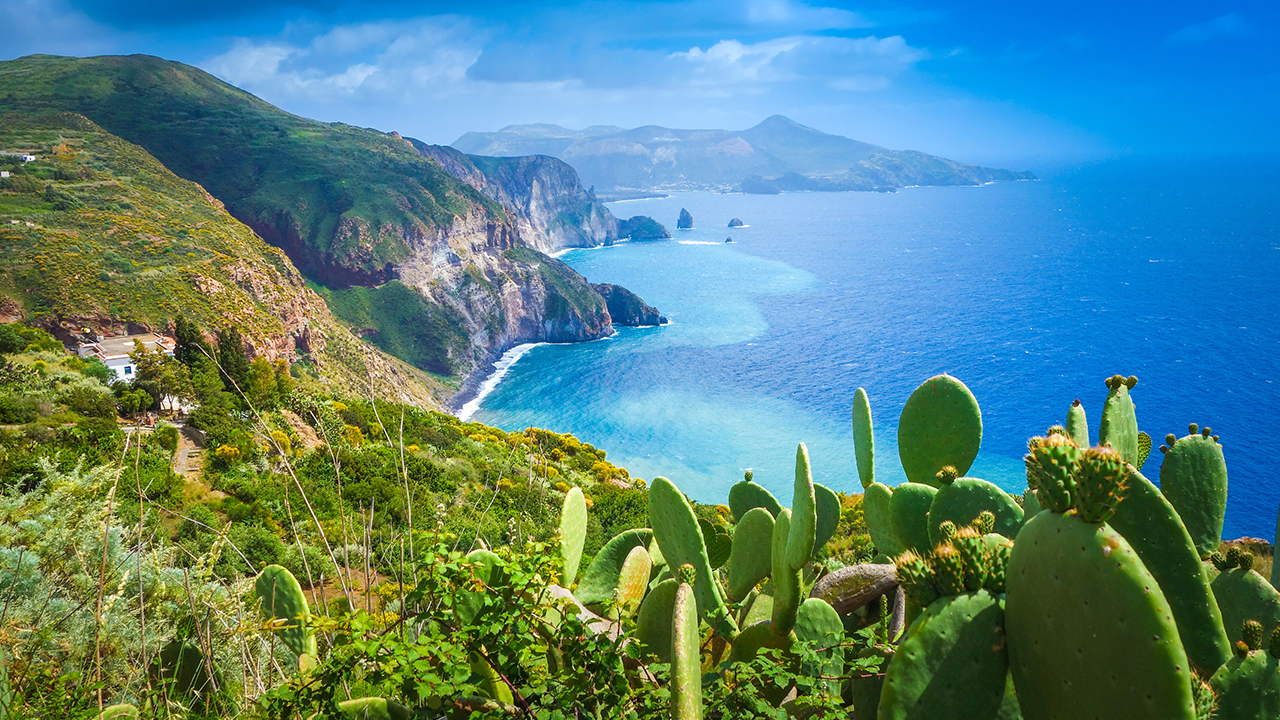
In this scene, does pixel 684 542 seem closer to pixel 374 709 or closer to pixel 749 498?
pixel 749 498

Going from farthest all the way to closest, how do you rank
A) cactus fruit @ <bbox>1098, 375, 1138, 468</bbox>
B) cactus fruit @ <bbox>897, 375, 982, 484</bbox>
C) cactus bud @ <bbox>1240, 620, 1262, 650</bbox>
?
cactus fruit @ <bbox>897, 375, 982, 484</bbox>
cactus fruit @ <bbox>1098, 375, 1138, 468</bbox>
cactus bud @ <bbox>1240, 620, 1262, 650</bbox>

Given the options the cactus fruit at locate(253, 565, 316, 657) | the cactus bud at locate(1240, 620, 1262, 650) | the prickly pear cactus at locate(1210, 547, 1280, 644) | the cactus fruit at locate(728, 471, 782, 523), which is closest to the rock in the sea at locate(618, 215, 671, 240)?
the cactus fruit at locate(728, 471, 782, 523)

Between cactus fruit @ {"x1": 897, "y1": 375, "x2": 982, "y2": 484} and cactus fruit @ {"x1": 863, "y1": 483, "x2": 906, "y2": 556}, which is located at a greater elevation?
cactus fruit @ {"x1": 897, "y1": 375, "x2": 982, "y2": 484}

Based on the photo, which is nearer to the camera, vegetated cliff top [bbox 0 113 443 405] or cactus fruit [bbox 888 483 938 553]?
cactus fruit [bbox 888 483 938 553]

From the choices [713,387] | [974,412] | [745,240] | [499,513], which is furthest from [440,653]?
[745,240]

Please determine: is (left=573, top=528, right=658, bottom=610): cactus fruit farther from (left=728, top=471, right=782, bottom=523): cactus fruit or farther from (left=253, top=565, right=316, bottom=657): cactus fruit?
(left=253, top=565, right=316, bottom=657): cactus fruit

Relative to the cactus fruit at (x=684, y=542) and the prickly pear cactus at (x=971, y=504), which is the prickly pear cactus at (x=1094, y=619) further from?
the cactus fruit at (x=684, y=542)
